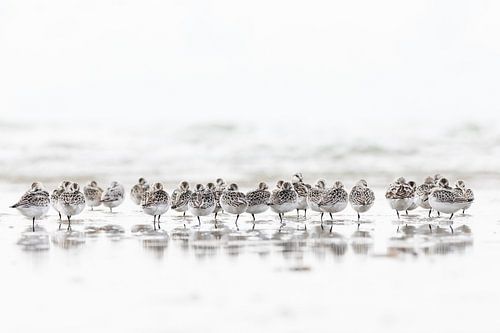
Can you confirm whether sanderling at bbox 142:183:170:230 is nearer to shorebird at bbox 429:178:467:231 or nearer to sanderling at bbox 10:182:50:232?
sanderling at bbox 10:182:50:232

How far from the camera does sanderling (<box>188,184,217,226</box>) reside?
13.6 metres

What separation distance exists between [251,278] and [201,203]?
545 centimetres

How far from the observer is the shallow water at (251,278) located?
667cm

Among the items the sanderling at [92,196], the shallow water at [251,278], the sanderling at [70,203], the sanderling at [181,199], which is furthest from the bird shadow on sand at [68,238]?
the sanderling at [92,196]

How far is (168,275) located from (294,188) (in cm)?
680

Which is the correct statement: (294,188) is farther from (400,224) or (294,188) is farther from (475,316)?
(475,316)

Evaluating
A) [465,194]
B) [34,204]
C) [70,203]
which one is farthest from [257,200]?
[34,204]

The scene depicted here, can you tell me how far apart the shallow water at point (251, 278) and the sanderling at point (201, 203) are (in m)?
0.75

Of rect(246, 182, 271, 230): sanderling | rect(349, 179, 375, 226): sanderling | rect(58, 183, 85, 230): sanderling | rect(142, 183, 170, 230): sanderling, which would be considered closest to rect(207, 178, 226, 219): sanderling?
rect(246, 182, 271, 230): sanderling

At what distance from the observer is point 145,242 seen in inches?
431

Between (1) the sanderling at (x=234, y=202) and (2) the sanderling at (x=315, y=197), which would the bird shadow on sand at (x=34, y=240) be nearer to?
(1) the sanderling at (x=234, y=202)

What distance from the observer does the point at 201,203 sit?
1358cm

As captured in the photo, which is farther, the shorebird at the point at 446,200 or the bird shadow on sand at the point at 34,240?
the shorebird at the point at 446,200

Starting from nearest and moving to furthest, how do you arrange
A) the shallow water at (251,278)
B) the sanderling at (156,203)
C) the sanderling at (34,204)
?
1. the shallow water at (251,278)
2. the sanderling at (34,204)
3. the sanderling at (156,203)
